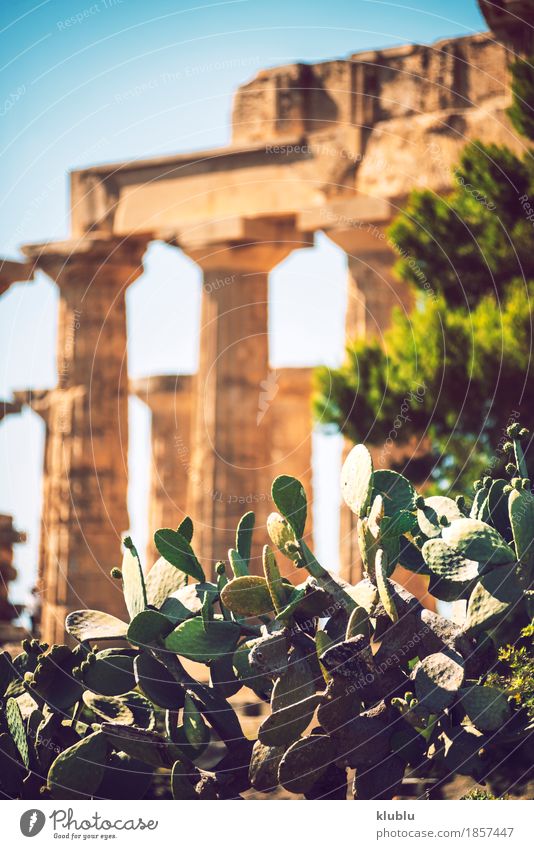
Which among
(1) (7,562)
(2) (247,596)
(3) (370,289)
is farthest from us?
(1) (7,562)

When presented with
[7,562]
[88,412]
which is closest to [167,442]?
[88,412]

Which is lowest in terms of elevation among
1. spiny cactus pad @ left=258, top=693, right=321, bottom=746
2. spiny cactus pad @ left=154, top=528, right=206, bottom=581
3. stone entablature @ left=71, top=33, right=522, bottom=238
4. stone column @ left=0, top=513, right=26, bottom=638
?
stone column @ left=0, top=513, right=26, bottom=638

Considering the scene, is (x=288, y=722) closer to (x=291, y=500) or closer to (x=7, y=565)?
(x=291, y=500)

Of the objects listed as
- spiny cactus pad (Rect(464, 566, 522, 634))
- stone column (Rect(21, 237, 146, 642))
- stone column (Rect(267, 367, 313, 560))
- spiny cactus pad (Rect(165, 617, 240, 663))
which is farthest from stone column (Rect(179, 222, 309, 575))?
spiny cactus pad (Rect(464, 566, 522, 634))

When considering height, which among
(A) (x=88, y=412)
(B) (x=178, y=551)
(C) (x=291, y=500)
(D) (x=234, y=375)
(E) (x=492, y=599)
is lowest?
(E) (x=492, y=599)

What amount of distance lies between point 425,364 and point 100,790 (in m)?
11.0

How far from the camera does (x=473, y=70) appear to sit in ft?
75.7

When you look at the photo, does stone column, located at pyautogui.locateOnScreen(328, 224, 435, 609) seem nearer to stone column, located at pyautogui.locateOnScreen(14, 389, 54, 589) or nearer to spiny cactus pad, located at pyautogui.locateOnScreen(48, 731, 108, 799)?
stone column, located at pyautogui.locateOnScreen(14, 389, 54, 589)

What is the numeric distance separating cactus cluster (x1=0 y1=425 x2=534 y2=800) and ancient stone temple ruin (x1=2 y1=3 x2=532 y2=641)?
13.2m

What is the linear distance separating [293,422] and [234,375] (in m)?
6.80

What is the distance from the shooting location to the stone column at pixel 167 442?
30.8 meters

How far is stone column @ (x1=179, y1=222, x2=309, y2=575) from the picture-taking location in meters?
25.0

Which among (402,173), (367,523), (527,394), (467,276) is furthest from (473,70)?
(367,523)

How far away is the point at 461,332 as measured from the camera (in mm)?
17688
